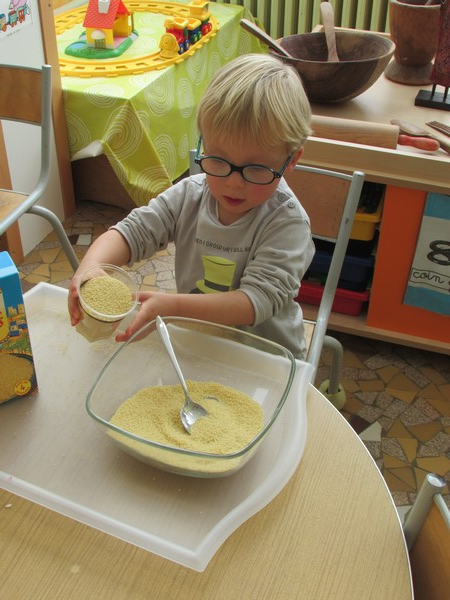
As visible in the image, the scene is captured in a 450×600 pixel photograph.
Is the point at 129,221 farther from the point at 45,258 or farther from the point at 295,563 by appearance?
the point at 45,258

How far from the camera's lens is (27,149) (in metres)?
2.12

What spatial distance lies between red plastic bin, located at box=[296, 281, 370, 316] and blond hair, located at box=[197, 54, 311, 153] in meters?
0.93

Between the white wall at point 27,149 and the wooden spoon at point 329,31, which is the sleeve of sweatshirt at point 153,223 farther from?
the white wall at point 27,149

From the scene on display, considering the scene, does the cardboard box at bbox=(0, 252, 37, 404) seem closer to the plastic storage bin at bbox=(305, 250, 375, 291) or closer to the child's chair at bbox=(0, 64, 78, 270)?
the child's chair at bbox=(0, 64, 78, 270)

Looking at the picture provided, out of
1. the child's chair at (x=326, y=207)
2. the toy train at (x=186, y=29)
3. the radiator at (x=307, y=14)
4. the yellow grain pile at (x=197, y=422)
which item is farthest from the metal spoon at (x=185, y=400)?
the radiator at (x=307, y=14)

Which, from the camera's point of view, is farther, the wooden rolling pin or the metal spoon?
the wooden rolling pin

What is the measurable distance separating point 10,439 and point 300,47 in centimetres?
144

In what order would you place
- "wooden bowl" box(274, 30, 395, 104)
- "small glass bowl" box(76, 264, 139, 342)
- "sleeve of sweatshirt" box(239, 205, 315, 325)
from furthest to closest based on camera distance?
1. "wooden bowl" box(274, 30, 395, 104)
2. "sleeve of sweatshirt" box(239, 205, 315, 325)
3. "small glass bowl" box(76, 264, 139, 342)

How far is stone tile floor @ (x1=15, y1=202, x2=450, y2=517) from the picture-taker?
4.82ft

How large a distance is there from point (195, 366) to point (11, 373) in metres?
0.23

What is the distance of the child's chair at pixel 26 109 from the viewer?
57.8 inches

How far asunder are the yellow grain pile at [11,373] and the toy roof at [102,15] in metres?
2.05

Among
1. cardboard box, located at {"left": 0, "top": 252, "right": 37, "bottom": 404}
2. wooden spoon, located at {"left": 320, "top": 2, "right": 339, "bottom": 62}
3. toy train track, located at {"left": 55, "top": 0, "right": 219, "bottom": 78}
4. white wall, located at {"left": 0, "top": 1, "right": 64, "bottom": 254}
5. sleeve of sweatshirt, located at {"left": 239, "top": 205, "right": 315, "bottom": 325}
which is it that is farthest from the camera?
toy train track, located at {"left": 55, "top": 0, "right": 219, "bottom": 78}

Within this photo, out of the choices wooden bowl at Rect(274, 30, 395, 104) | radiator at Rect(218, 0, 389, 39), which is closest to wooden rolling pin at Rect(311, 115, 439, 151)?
wooden bowl at Rect(274, 30, 395, 104)
